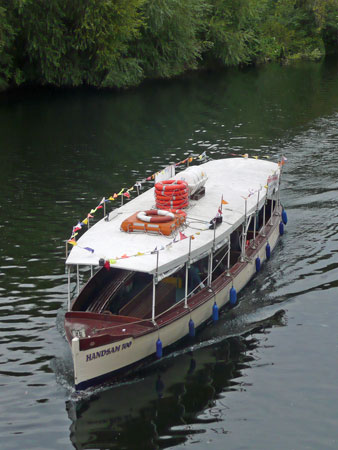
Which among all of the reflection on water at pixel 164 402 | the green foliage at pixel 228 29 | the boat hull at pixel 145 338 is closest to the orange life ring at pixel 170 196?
the boat hull at pixel 145 338

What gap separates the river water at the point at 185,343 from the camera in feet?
55.4

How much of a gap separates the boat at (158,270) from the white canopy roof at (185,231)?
34 mm

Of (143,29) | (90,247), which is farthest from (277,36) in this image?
(90,247)

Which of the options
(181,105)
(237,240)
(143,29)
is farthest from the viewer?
(143,29)

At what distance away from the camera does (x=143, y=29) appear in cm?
6612

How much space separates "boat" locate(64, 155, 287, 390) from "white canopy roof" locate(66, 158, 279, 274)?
34 mm

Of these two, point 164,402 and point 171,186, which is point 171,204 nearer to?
point 171,186

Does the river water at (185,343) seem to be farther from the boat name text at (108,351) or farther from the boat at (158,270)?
the boat name text at (108,351)

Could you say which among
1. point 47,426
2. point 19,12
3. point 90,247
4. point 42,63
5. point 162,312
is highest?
point 19,12

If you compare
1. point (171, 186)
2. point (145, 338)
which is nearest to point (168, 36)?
point (171, 186)

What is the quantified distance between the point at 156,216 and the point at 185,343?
4433 mm

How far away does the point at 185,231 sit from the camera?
21.7 meters

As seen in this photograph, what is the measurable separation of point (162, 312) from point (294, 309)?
5.53m

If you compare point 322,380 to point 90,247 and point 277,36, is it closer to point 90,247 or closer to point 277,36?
point 90,247
